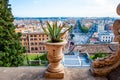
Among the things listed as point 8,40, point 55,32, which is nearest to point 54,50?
point 55,32

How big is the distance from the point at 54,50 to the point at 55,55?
0.23 feet

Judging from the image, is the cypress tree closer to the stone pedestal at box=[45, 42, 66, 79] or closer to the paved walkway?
the paved walkway


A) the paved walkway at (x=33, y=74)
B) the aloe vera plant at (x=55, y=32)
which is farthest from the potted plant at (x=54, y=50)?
the paved walkway at (x=33, y=74)

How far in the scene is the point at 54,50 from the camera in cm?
332

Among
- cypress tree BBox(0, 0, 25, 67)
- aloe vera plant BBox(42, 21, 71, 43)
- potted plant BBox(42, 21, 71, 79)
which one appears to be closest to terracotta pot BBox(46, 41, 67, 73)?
potted plant BBox(42, 21, 71, 79)

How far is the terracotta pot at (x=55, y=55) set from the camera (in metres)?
3.30

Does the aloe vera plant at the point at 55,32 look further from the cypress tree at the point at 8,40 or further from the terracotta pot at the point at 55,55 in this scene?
the cypress tree at the point at 8,40

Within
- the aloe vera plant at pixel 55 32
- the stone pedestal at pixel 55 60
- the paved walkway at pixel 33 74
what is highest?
the aloe vera plant at pixel 55 32

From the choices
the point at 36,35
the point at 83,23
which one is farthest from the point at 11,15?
the point at 83,23

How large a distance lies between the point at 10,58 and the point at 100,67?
8.34m

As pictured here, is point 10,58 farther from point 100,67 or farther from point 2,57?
point 100,67

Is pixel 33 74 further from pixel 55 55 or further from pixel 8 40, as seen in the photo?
pixel 8 40

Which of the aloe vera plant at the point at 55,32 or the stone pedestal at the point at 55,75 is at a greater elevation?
the aloe vera plant at the point at 55,32

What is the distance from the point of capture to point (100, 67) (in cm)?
344
